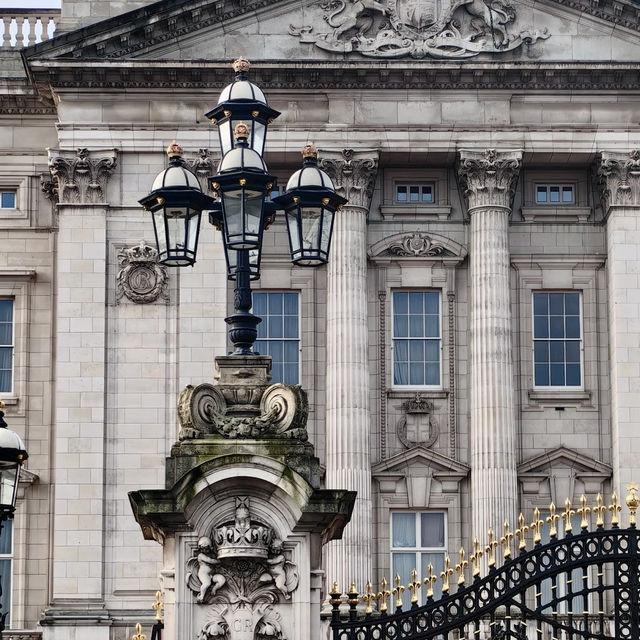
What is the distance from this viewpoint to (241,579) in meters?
20.2

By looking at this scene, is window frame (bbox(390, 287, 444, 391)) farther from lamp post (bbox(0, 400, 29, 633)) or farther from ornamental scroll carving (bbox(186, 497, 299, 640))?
ornamental scroll carving (bbox(186, 497, 299, 640))

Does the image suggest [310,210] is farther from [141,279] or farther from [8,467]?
[141,279]

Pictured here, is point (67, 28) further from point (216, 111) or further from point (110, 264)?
point (216, 111)

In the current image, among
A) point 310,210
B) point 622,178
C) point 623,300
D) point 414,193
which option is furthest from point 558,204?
point 310,210

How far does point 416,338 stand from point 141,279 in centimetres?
645

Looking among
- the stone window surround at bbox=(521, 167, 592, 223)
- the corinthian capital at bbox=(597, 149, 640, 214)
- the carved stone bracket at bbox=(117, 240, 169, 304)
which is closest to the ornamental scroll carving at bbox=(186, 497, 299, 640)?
the carved stone bracket at bbox=(117, 240, 169, 304)

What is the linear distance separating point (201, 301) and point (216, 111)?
80.3 feet

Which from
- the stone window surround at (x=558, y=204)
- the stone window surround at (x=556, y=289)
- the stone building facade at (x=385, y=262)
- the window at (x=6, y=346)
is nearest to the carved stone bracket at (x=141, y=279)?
the stone building facade at (x=385, y=262)

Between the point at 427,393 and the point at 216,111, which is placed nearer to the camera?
the point at 216,111

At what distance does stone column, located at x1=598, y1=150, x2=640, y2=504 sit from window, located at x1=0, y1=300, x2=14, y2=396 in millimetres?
13870

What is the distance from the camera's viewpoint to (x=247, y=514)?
20.2 m

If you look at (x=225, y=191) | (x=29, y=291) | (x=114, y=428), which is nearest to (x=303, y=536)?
(x=225, y=191)

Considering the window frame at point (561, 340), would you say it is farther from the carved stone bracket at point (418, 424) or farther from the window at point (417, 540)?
the window at point (417, 540)

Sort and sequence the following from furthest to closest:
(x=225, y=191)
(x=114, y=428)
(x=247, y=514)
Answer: (x=114, y=428) < (x=225, y=191) < (x=247, y=514)
